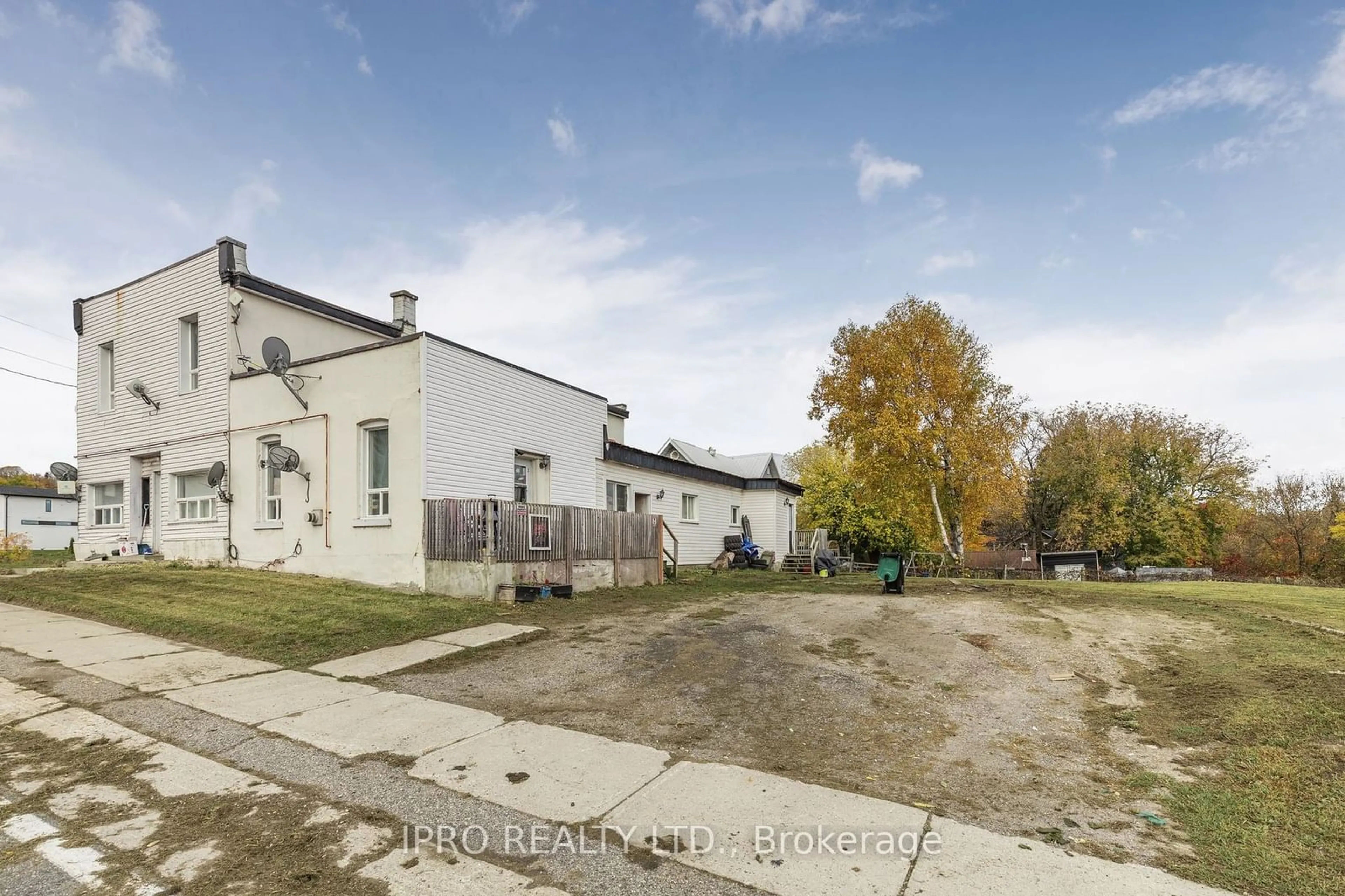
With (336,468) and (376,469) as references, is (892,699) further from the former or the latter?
(336,468)

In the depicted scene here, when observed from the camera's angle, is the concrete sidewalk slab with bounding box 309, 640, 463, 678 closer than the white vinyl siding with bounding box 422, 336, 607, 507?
Yes

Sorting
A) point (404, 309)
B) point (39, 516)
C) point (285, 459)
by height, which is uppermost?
point (404, 309)

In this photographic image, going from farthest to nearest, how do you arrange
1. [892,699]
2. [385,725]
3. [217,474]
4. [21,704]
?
[217,474] → [892,699] → [21,704] → [385,725]

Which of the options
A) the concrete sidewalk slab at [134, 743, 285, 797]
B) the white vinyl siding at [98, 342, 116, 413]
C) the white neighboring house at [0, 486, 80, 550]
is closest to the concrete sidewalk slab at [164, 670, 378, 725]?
the concrete sidewalk slab at [134, 743, 285, 797]

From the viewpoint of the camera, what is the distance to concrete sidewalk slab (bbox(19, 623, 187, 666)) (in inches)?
273

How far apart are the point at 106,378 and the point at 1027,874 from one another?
23.6 meters

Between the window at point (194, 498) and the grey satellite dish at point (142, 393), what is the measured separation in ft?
6.97

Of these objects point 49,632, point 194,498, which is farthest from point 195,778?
point 194,498

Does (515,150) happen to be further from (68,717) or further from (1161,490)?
(1161,490)

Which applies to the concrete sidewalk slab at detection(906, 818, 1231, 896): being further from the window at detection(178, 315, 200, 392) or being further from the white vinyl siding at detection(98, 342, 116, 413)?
the white vinyl siding at detection(98, 342, 116, 413)

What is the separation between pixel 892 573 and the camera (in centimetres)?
1366

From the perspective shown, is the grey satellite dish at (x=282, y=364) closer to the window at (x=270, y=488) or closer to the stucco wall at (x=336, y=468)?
the stucco wall at (x=336, y=468)

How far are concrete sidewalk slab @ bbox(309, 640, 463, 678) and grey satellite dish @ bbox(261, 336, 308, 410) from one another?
26.1ft

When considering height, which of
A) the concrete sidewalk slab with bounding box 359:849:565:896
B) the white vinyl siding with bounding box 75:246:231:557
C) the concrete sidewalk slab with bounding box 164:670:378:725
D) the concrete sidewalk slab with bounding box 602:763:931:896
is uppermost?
the white vinyl siding with bounding box 75:246:231:557
